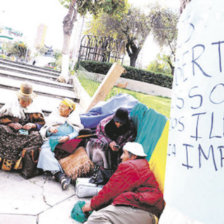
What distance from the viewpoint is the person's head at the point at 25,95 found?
3.88 metres

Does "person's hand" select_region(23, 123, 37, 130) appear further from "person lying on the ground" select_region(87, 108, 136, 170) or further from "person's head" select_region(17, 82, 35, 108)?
"person lying on the ground" select_region(87, 108, 136, 170)

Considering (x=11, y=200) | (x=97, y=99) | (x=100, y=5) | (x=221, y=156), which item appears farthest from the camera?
(x=100, y=5)

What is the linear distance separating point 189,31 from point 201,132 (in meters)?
0.37

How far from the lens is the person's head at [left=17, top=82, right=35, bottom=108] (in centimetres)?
388

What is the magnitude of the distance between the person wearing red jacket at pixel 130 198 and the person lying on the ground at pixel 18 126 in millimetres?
1655

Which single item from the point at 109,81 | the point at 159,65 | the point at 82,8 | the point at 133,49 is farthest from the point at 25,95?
the point at 159,65

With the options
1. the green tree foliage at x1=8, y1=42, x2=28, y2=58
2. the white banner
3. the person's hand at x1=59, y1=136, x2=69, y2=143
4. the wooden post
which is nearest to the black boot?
the person's hand at x1=59, y1=136, x2=69, y2=143

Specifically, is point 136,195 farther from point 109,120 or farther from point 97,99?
point 97,99

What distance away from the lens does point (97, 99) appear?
18.0 feet

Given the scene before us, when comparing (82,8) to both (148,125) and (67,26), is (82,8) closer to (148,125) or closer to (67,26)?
(67,26)

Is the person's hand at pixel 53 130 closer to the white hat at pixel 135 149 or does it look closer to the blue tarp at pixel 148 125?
the blue tarp at pixel 148 125

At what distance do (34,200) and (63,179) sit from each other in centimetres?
57

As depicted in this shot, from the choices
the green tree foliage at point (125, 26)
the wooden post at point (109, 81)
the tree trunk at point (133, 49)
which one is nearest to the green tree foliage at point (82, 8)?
the green tree foliage at point (125, 26)

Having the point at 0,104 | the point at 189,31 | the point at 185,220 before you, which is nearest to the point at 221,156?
the point at 189,31
